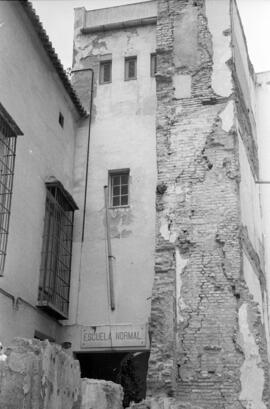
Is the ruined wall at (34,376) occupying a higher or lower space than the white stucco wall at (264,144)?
lower

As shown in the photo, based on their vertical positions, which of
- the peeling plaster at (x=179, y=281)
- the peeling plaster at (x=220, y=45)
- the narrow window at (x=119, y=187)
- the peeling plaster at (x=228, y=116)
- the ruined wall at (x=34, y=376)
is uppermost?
the peeling plaster at (x=220, y=45)

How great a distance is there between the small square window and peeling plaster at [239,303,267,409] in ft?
22.1

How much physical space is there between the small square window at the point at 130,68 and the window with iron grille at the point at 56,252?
12.1 ft

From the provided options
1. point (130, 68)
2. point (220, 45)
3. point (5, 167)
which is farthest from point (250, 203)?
point (5, 167)

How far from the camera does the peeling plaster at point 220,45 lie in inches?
526

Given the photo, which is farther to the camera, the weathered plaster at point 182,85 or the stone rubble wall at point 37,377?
the weathered plaster at point 182,85

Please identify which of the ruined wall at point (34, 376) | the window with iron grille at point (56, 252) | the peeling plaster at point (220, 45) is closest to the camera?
the ruined wall at point (34, 376)

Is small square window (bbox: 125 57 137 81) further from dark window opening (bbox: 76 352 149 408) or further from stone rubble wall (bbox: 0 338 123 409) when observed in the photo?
stone rubble wall (bbox: 0 338 123 409)

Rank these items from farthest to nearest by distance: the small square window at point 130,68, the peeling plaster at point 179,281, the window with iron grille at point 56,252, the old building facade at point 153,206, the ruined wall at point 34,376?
the small square window at point 130,68 < the window with iron grille at point 56,252 < the peeling plaster at point 179,281 < the old building facade at point 153,206 < the ruined wall at point 34,376

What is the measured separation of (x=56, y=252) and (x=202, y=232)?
10.6 ft

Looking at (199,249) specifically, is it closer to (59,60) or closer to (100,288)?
(100,288)

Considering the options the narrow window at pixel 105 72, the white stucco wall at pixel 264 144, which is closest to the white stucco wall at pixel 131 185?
the narrow window at pixel 105 72

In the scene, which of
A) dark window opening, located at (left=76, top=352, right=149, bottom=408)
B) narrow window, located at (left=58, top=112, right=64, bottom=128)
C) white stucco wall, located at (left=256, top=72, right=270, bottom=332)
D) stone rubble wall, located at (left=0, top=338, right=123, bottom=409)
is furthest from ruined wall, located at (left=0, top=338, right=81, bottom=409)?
white stucco wall, located at (left=256, top=72, right=270, bottom=332)

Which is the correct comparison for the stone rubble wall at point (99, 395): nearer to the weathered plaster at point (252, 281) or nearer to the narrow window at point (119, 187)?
the weathered plaster at point (252, 281)
